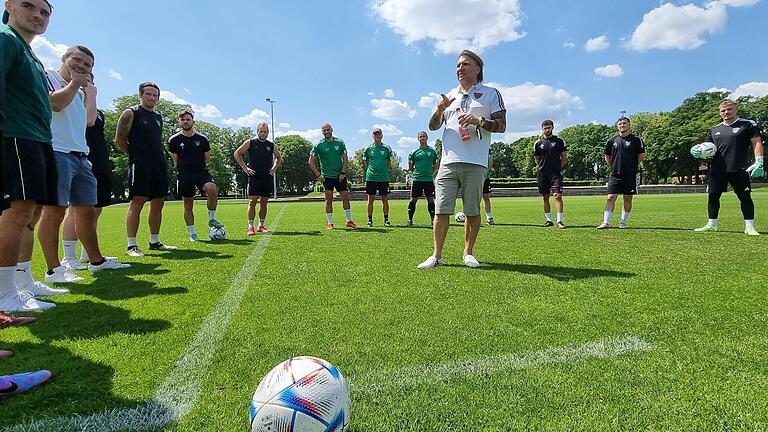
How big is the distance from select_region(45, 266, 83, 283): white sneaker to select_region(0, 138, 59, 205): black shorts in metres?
1.61

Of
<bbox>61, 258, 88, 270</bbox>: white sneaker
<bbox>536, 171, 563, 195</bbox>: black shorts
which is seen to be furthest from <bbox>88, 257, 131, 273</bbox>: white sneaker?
<bbox>536, 171, 563, 195</bbox>: black shorts

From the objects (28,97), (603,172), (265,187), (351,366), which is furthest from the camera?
(603,172)

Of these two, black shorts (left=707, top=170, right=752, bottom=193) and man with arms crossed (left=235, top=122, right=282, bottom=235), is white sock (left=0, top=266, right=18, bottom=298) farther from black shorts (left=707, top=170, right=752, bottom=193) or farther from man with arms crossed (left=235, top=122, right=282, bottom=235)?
black shorts (left=707, top=170, right=752, bottom=193)

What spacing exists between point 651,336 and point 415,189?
8184 millimetres

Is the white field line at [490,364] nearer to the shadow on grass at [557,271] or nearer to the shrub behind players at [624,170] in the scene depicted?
the shadow on grass at [557,271]

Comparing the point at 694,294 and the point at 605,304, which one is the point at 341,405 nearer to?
the point at 605,304

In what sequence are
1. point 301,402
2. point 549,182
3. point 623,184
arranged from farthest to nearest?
point 549,182 → point 623,184 → point 301,402

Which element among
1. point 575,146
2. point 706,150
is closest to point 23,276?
point 706,150

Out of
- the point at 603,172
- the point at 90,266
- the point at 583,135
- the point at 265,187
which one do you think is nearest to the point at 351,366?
the point at 90,266

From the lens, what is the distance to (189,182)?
7.47 meters

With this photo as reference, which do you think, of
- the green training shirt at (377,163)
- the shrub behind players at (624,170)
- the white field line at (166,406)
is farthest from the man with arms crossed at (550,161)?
the white field line at (166,406)

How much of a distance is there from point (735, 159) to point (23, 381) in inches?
389

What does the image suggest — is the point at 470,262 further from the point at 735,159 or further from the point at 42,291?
the point at 735,159

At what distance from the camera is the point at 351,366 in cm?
212
